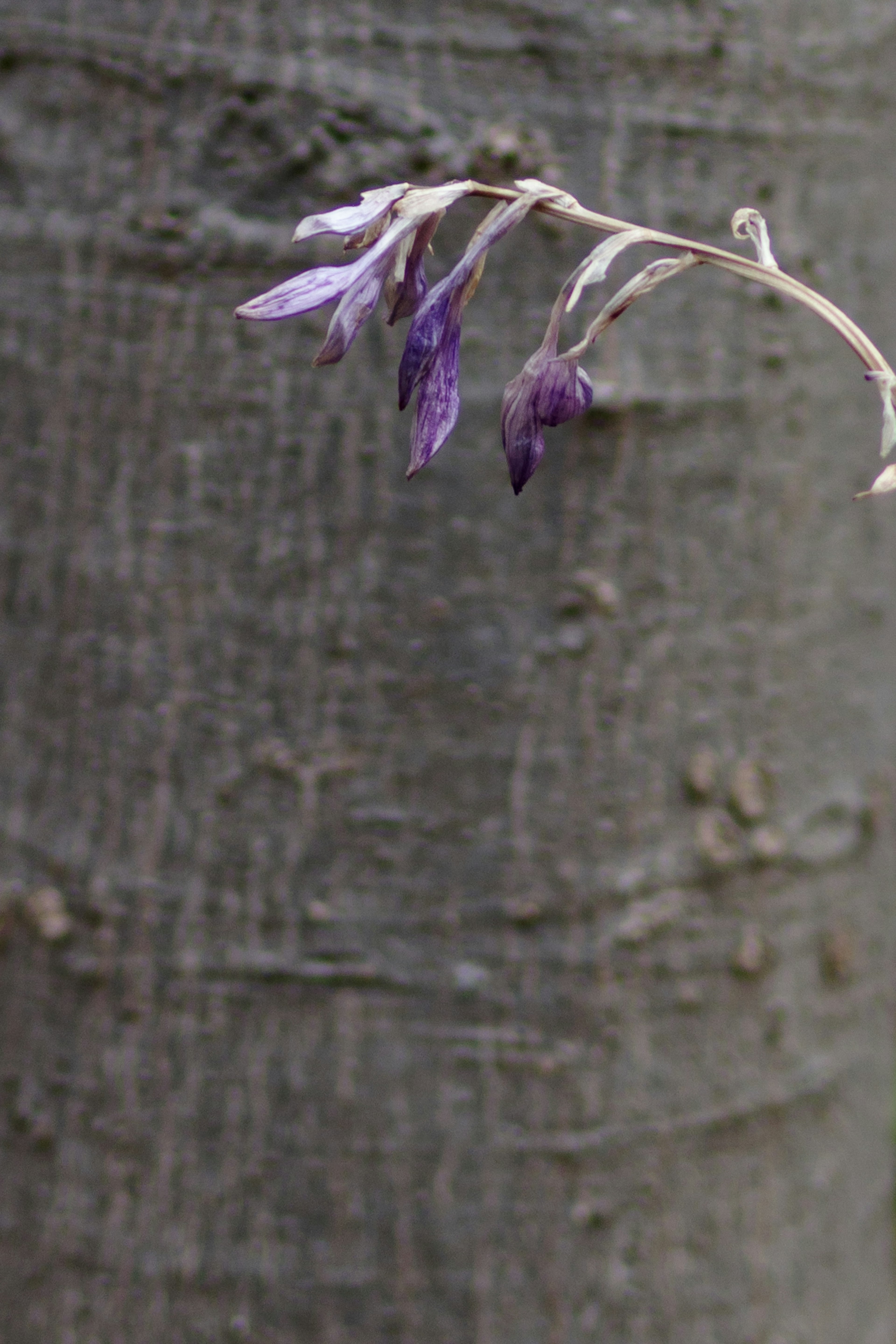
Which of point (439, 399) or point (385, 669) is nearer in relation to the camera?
point (439, 399)

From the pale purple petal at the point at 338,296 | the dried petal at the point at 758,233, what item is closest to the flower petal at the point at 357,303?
the pale purple petal at the point at 338,296

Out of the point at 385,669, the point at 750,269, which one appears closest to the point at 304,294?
the point at 750,269

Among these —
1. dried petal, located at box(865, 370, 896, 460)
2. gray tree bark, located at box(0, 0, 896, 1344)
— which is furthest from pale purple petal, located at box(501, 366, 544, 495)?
gray tree bark, located at box(0, 0, 896, 1344)

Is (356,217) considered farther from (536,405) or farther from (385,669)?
(385,669)

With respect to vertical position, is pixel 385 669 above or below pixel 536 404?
below

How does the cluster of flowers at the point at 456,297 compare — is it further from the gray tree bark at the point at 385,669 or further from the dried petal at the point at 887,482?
the gray tree bark at the point at 385,669

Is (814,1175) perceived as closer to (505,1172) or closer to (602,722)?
(505,1172)

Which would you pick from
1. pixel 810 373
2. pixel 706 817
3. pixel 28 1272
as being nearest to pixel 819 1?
pixel 810 373
